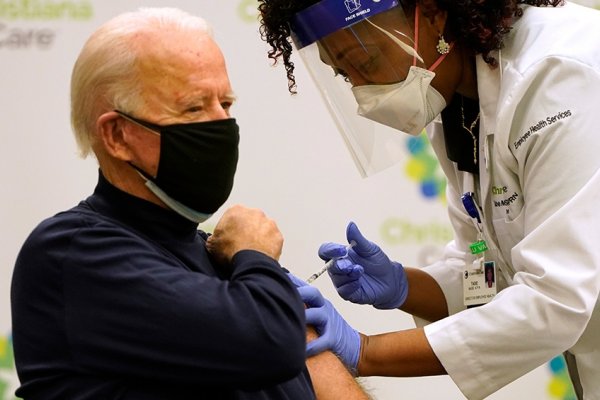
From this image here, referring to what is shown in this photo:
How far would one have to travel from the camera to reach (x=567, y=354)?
6.68 ft

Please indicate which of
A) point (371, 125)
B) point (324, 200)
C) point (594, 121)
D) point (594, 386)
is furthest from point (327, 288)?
point (594, 121)

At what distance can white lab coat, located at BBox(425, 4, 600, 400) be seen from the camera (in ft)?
5.37

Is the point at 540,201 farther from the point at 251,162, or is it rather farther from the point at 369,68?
the point at 251,162

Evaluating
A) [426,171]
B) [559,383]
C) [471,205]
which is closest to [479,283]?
[471,205]

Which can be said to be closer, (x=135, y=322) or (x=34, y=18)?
(x=135, y=322)

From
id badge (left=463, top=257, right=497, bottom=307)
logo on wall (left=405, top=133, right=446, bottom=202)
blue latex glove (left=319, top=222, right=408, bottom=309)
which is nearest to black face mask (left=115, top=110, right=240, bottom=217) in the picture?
blue latex glove (left=319, top=222, right=408, bottom=309)

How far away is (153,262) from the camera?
A: 1.23 m

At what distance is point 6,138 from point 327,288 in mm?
1089

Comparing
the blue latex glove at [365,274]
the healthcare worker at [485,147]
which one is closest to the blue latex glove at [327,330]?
the healthcare worker at [485,147]

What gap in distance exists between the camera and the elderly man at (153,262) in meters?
1.19

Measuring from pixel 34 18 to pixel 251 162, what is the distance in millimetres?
795

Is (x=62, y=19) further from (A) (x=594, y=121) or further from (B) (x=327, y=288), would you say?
(A) (x=594, y=121)

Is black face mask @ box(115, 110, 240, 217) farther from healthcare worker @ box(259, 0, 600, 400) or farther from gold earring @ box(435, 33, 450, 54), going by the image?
gold earring @ box(435, 33, 450, 54)

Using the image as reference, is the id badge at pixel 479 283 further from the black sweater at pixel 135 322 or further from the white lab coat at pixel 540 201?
the black sweater at pixel 135 322
